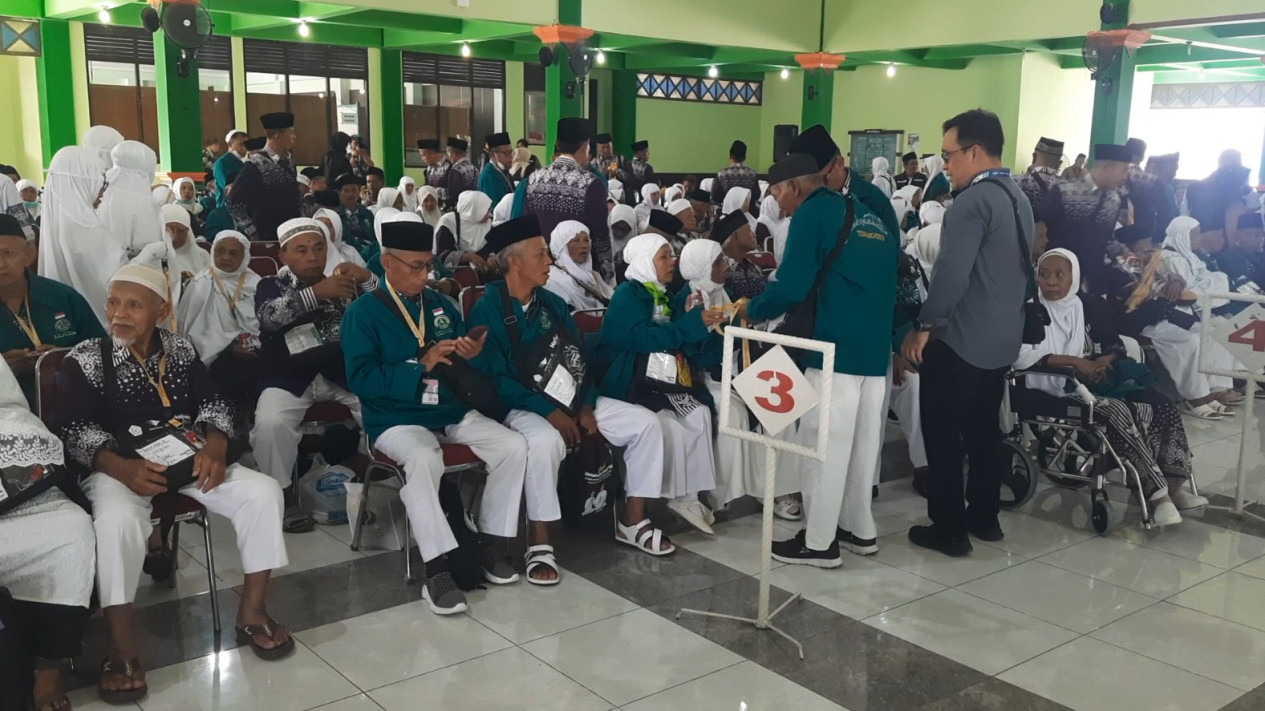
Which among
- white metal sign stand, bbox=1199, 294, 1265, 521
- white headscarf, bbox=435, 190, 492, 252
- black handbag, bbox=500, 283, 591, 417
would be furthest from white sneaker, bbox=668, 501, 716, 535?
white headscarf, bbox=435, 190, 492, 252

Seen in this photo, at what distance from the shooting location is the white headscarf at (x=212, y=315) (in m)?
4.36

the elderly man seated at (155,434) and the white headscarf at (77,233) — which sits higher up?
the white headscarf at (77,233)

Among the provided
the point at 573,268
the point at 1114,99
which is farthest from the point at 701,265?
the point at 1114,99

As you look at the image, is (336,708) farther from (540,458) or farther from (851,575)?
(851,575)

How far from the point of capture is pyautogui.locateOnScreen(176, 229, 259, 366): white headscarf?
4.36 metres

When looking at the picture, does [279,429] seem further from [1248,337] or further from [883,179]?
[883,179]

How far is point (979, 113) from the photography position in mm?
3885

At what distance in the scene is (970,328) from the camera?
13.0 ft

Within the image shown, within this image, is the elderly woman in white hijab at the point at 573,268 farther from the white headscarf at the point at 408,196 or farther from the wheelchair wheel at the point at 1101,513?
the white headscarf at the point at 408,196

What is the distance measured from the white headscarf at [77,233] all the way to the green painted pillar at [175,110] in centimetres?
726

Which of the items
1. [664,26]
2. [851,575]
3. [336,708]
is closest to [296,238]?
[336,708]

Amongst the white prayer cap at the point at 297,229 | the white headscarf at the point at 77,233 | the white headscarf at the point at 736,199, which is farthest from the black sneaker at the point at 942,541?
the white headscarf at the point at 736,199

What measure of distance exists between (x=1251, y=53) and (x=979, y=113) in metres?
16.4

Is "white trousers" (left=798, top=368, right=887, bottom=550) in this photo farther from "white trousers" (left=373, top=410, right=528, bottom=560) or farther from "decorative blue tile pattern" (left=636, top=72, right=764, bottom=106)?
"decorative blue tile pattern" (left=636, top=72, right=764, bottom=106)
